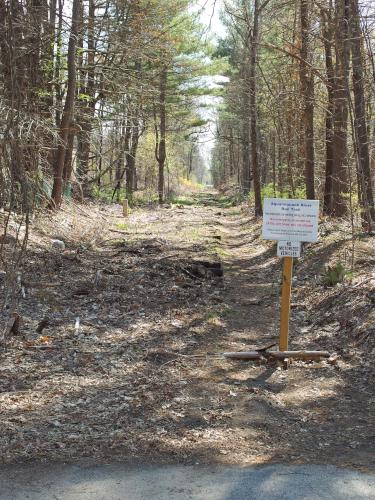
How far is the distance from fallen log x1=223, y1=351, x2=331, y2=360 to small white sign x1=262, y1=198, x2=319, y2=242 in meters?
1.31

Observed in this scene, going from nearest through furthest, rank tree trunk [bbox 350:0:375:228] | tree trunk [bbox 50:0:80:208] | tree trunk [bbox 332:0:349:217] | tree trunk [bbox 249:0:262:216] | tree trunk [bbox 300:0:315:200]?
tree trunk [bbox 350:0:375:228]
tree trunk [bbox 332:0:349:217]
tree trunk [bbox 300:0:315:200]
tree trunk [bbox 50:0:80:208]
tree trunk [bbox 249:0:262:216]

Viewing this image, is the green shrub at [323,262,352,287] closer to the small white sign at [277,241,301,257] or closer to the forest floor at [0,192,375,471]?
the forest floor at [0,192,375,471]

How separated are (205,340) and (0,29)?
461cm

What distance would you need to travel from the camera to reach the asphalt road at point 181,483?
11.7ft

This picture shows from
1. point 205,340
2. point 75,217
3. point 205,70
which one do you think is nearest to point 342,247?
point 205,340

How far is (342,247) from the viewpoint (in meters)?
12.0

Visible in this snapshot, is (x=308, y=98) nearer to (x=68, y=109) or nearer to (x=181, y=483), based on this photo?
(x=68, y=109)

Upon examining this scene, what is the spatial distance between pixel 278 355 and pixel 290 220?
156cm

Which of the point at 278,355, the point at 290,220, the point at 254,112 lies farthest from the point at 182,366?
the point at 254,112

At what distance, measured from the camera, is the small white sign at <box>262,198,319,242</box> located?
21.0ft

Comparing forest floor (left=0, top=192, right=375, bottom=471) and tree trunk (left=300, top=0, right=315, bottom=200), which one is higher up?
tree trunk (left=300, top=0, right=315, bottom=200)

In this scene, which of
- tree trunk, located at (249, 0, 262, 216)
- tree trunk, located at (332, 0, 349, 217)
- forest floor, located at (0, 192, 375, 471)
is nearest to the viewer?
forest floor, located at (0, 192, 375, 471)

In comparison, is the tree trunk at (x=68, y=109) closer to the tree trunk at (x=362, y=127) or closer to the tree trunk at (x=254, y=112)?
the tree trunk at (x=254, y=112)

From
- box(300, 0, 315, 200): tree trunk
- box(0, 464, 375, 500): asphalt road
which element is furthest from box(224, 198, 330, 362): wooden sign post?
box(300, 0, 315, 200): tree trunk
